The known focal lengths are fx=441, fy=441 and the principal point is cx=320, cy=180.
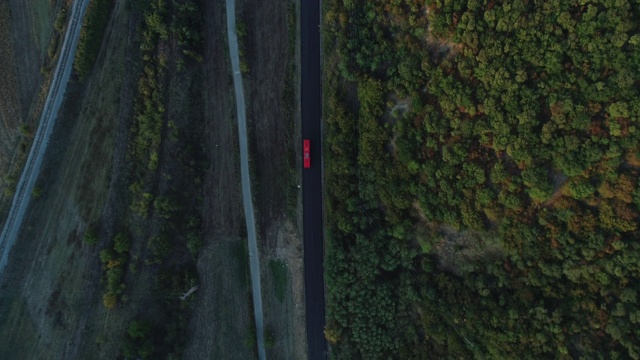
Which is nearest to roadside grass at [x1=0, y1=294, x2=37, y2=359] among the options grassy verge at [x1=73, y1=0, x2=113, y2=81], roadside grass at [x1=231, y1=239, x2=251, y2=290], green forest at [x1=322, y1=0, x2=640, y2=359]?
roadside grass at [x1=231, y1=239, x2=251, y2=290]

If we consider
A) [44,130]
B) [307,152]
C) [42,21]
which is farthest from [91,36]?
[307,152]

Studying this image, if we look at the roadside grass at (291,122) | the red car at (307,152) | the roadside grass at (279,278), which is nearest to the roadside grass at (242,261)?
the roadside grass at (279,278)

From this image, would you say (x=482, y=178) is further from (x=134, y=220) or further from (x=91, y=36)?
(x=91, y=36)

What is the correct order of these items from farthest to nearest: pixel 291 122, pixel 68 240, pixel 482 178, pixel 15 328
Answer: pixel 291 122, pixel 68 240, pixel 15 328, pixel 482 178

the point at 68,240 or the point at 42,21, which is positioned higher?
the point at 42,21

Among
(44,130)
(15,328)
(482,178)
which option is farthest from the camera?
(44,130)

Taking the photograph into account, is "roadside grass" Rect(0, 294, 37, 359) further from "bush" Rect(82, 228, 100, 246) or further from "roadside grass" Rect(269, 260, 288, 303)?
"roadside grass" Rect(269, 260, 288, 303)

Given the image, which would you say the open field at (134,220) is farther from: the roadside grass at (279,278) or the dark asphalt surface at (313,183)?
the dark asphalt surface at (313,183)
